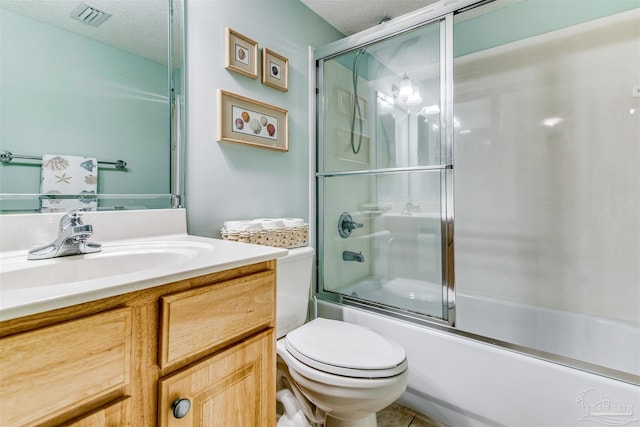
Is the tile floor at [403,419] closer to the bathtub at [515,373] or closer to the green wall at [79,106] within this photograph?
the bathtub at [515,373]

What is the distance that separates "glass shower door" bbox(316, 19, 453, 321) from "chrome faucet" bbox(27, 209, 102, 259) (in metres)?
1.29

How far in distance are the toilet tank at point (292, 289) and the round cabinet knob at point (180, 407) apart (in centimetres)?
64

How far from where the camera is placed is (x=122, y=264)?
2.75ft

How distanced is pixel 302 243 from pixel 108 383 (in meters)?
0.99

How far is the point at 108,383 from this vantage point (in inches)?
20.0

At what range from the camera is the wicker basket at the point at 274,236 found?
4.02ft

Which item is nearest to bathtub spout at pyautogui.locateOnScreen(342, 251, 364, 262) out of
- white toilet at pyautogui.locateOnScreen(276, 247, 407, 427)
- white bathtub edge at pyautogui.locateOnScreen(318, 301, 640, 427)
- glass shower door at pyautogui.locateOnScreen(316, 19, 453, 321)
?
glass shower door at pyautogui.locateOnScreen(316, 19, 453, 321)

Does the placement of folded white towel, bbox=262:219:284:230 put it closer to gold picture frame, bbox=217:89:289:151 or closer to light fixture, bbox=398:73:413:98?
gold picture frame, bbox=217:89:289:151

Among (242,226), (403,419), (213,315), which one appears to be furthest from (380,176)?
(213,315)

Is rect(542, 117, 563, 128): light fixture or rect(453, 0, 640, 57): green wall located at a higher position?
rect(453, 0, 640, 57): green wall

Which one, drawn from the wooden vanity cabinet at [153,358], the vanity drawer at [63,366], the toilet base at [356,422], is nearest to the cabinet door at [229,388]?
the wooden vanity cabinet at [153,358]

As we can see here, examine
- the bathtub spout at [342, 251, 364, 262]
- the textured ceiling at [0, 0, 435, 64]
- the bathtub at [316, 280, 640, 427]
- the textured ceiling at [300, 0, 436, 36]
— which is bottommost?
the bathtub at [316, 280, 640, 427]

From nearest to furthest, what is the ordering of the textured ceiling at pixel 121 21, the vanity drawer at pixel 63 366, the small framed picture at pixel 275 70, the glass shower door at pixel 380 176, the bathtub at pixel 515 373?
the vanity drawer at pixel 63 366 → the textured ceiling at pixel 121 21 → the bathtub at pixel 515 373 → the small framed picture at pixel 275 70 → the glass shower door at pixel 380 176

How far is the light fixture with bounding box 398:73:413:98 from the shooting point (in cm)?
185
